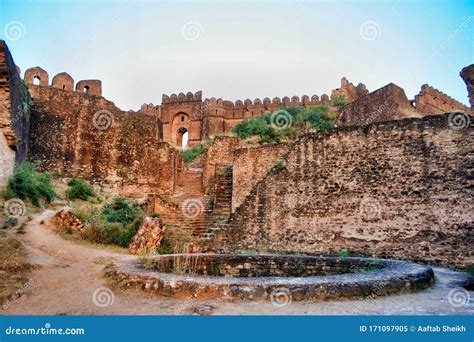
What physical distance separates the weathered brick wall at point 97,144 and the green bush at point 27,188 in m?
3.73

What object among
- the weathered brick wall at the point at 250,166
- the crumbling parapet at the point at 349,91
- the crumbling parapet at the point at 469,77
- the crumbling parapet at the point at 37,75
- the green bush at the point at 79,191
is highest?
the crumbling parapet at the point at 349,91

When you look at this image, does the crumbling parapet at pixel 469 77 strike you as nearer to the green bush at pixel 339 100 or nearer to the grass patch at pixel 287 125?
the grass patch at pixel 287 125

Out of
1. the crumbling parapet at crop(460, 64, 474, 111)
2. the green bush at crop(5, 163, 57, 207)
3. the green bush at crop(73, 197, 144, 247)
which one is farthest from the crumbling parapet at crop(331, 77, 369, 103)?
the green bush at crop(5, 163, 57, 207)

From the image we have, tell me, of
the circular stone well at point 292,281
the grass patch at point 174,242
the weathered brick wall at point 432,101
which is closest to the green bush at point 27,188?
the grass patch at point 174,242

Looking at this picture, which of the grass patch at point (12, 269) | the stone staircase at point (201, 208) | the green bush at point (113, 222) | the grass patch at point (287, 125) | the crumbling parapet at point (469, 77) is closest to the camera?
the grass patch at point (12, 269)

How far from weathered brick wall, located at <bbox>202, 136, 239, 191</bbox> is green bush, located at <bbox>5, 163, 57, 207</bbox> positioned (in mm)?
7714

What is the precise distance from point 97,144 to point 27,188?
6.53m

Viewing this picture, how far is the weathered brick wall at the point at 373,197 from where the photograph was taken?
30.8ft

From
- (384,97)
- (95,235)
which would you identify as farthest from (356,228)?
(384,97)

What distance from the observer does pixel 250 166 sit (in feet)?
50.1

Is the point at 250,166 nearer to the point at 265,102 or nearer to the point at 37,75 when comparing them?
the point at 37,75

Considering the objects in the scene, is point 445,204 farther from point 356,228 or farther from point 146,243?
point 146,243

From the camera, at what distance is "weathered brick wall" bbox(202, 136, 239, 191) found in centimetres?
1912

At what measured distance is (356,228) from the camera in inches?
433
